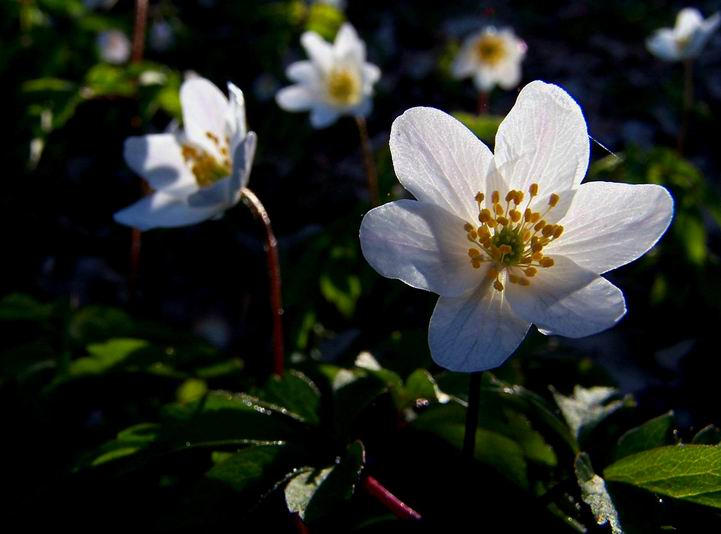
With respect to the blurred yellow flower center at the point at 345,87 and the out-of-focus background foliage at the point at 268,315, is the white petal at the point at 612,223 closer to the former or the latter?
the out-of-focus background foliage at the point at 268,315

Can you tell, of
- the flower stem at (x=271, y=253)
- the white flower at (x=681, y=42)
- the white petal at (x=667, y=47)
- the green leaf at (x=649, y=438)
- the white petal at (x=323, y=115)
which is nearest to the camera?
the green leaf at (x=649, y=438)

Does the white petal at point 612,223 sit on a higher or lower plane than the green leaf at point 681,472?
higher

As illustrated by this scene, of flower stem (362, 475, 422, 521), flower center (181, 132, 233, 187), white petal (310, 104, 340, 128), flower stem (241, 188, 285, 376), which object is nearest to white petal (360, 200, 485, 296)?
flower stem (362, 475, 422, 521)

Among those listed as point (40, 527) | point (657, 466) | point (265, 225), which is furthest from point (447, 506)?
point (40, 527)

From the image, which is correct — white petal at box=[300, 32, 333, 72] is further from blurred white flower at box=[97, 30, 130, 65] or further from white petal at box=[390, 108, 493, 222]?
white petal at box=[390, 108, 493, 222]

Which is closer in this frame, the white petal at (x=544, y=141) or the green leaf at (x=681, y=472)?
the green leaf at (x=681, y=472)

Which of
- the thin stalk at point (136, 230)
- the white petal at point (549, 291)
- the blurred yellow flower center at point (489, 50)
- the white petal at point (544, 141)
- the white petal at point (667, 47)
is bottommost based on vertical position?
the thin stalk at point (136, 230)

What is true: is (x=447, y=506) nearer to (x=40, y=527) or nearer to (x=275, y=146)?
(x=40, y=527)

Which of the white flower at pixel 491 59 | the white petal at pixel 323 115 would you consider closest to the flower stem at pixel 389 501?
the white petal at pixel 323 115
